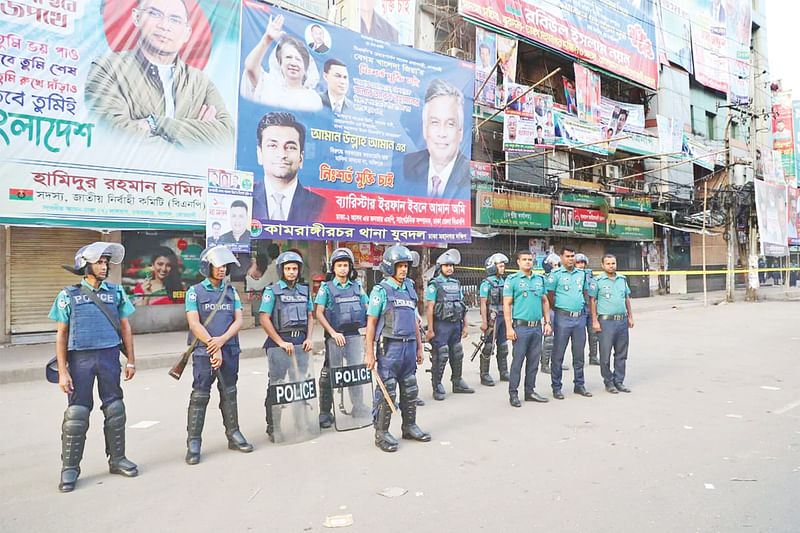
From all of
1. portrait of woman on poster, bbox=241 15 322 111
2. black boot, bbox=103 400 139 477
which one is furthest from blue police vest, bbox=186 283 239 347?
portrait of woman on poster, bbox=241 15 322 111

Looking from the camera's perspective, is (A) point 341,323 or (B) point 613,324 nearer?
(A) point 341,323

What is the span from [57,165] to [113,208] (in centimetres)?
107

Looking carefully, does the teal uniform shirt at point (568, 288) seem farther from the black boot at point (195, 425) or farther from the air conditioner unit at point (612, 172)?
the air conditioner unit at point (612, 172)

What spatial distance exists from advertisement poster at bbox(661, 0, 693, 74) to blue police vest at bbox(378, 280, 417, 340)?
25689 millimetres

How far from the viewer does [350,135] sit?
42.5 ft

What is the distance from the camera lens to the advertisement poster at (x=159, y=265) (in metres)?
11.9

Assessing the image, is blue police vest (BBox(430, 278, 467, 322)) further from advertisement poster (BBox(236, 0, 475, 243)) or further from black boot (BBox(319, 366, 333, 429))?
→ advertisement poster (BBox(236, 0, 475, 243))

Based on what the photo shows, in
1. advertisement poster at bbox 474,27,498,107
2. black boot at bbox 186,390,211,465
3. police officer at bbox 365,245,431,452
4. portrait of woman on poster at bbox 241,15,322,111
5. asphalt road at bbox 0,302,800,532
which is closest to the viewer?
asphalt road at bbox 0,302,800,532

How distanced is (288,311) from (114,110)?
267 inches

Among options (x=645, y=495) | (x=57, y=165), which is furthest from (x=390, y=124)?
(x=645, y=495)

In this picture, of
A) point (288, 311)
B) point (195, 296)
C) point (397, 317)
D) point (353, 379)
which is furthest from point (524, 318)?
point (195, 296)

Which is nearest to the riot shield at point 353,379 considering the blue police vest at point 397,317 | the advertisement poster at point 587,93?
the blue police vest at point 397,317

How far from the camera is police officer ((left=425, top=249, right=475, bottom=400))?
23.2 feet

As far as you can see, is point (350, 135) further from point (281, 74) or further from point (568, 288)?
point (568, 288)
